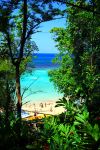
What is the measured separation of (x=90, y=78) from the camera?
75.5 ft

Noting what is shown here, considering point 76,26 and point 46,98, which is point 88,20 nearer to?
point 76,26

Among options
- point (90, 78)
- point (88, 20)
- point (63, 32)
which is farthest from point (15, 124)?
point (63, 32)

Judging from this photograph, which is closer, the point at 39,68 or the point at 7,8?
the point at 7,8

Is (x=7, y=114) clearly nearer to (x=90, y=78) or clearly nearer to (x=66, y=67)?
(x=90, y=78)

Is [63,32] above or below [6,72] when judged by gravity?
above

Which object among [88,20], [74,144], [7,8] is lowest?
[74,144]

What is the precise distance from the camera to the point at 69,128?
3578 millimetres

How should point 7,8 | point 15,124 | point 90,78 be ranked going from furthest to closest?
point 90,78 → point 7,8 → point 15,124

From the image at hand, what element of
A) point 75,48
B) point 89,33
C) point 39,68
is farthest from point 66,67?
point 39,68

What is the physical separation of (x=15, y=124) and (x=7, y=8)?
13.0 metres

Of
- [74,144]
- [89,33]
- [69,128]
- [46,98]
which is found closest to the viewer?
[74,144]

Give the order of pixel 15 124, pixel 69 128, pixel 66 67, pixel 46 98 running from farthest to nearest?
pixel 46 98 → pixel 66 67 → pixel 15 124 → pixel 69 128

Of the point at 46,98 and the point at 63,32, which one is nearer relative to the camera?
the point at 63,32

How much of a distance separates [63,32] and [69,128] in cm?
2323
